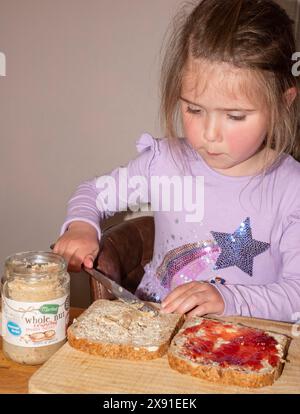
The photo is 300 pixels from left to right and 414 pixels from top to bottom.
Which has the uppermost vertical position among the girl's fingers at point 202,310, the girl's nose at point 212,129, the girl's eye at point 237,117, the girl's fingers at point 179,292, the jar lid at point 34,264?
the girl's eye at point 237,117

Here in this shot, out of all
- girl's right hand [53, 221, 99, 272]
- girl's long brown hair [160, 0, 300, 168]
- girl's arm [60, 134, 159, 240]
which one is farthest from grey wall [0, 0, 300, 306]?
girl's right hand [53, 221, 99, 272]

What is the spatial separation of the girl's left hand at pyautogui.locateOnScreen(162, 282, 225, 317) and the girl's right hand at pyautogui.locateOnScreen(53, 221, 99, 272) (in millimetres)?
206

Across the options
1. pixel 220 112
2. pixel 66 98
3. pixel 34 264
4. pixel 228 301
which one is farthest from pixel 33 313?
pixel 66 98

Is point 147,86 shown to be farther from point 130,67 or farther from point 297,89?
point 297,89

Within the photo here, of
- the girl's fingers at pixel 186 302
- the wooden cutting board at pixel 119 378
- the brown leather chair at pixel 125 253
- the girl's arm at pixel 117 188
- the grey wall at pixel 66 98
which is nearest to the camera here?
the wooden cutting board at pixel 119 378

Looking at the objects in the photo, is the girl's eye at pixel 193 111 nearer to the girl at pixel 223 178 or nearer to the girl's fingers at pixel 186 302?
the girl at pixel 223 178

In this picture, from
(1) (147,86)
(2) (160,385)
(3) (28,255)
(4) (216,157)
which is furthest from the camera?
(1) (147,86)

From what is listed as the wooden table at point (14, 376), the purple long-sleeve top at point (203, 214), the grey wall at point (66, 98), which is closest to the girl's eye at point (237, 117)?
the purple long-sleeve top at point (203, 214)

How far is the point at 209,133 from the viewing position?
1027 millimetres

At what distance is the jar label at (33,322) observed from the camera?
763mm

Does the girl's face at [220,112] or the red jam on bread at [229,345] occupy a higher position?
the girl's face at [220,112]

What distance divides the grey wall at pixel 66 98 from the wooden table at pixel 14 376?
46.2 inches

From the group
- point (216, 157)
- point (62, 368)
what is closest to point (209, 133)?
point (216, 157)
